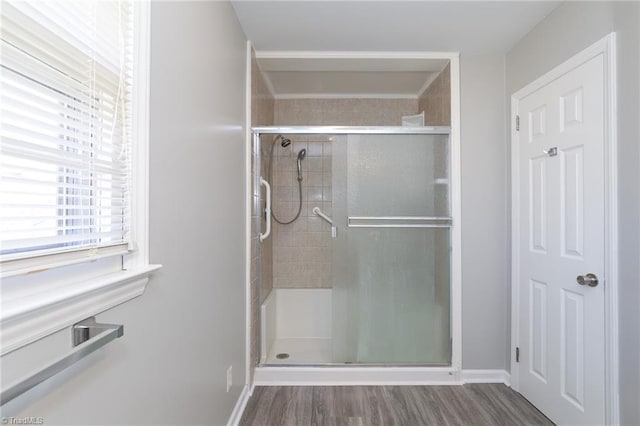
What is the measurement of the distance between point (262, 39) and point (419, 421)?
2.65 m

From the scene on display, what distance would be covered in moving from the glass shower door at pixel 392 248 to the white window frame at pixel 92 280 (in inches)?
62.0

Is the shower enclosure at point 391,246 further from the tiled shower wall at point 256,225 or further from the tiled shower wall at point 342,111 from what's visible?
the tiled shower wall at point 342,111

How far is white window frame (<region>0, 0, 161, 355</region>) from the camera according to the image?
1.90 feet

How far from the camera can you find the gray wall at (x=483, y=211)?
238 centimetres

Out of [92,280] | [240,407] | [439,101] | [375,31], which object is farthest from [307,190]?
[92,280]

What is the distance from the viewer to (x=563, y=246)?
1.83m

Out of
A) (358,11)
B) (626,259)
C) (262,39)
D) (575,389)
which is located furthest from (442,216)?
(262,39)

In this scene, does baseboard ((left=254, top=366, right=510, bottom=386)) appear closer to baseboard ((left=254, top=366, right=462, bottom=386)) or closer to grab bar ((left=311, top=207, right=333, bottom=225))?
baseboard ((left=254, top=366, right=462, bottom=386))

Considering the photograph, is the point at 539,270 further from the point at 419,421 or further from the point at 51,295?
the point at 51,295

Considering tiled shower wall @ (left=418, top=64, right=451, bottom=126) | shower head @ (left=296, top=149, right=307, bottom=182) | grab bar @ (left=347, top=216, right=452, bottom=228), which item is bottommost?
grab bar @ (left=347, top=216, right=452, bottom=228)

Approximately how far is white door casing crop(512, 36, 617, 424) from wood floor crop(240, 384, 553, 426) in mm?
Result: 194

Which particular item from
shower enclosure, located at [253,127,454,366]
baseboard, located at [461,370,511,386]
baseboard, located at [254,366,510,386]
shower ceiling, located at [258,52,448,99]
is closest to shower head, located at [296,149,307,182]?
shower ceiling, located at [258,52,448,99]

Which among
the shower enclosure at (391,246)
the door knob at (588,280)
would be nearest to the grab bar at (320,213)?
the shower enclosure at (391,246)

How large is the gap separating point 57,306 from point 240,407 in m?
1.67
